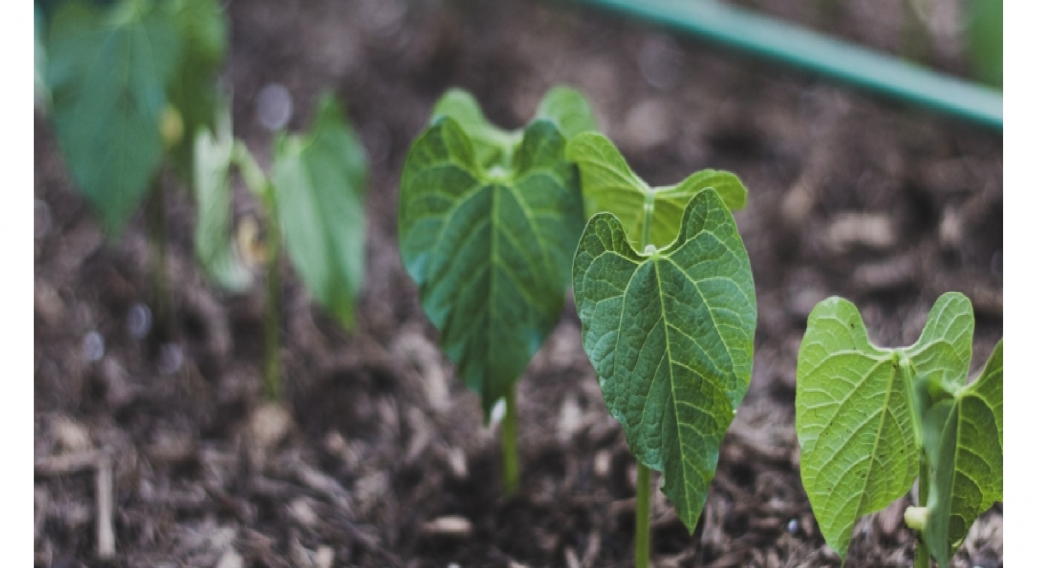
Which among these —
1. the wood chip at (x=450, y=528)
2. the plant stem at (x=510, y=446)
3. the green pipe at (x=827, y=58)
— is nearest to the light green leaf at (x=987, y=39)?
the green pipe at (x=827, y=58)

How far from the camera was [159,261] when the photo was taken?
5.57 ft

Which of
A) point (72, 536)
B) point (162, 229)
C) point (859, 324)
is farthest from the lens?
point (162, 229)

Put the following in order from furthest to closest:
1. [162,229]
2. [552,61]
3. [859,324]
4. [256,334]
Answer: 1. [552,61]
2. [256,334]
3. [162,229]
4. [859,324]

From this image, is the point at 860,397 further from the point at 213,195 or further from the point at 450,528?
the point at 213,195

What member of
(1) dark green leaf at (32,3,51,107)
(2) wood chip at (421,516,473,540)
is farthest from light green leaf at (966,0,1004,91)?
(1) dark green leaf at (32,3,51,107)

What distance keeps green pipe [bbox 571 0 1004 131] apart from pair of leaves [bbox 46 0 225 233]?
116 centimetres

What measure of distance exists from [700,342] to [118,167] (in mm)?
1001

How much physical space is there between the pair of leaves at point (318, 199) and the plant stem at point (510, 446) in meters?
→ 0.36

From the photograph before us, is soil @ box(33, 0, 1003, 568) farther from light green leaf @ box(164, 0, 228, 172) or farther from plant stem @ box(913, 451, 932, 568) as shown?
light green leaf @ box(164, 0, 228, 172)

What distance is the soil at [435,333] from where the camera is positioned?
1287 mm

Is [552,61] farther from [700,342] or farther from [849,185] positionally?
[700,342]

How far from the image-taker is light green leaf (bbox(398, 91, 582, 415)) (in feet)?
3.42

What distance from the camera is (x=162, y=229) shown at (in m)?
1.67

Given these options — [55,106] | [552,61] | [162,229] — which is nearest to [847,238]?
[552,61]
